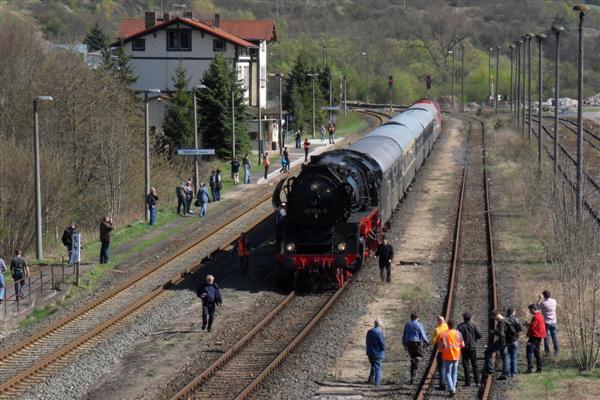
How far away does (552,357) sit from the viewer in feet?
68.3

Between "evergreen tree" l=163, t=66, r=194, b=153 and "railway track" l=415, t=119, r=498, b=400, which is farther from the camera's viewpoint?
"evergreen tree" l=163, t=66, r=194, b=153

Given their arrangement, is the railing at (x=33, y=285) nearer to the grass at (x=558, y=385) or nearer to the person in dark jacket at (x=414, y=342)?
the person in dark jacket at (x=414, y=342)

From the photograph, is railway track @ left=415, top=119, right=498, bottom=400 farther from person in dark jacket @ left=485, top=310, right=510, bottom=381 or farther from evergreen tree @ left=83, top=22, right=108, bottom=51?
evergreen tree @ left=83, top=22, right=108, bottom=51

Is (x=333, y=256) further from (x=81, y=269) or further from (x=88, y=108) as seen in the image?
(x=88, y=108)

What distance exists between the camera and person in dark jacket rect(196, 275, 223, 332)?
22766mm

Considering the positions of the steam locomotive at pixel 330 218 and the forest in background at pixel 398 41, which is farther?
the forest in background at pixel 398 41

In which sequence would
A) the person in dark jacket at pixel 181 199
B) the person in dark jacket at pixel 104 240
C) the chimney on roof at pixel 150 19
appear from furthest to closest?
the chimney on roof at pixel 150 19, the person in dark jacket at pixel 181 199, the person in dark jacket at pixel 104 240

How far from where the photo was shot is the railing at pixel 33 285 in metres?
25.6

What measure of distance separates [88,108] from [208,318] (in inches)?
1025

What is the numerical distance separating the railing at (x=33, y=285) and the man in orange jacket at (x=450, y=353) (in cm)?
1129

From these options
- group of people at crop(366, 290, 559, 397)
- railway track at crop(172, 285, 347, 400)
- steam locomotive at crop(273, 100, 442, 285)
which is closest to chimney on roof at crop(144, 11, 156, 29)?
steam locomotive at crop(273, 100, 442, 285)

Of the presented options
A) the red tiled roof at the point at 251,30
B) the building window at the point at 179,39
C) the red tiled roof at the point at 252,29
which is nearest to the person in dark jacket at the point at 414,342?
the building window at the point at 179,39

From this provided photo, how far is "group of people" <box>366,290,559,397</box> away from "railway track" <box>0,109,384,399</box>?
253 inches

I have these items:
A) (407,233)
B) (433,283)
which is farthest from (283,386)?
(407,233)
